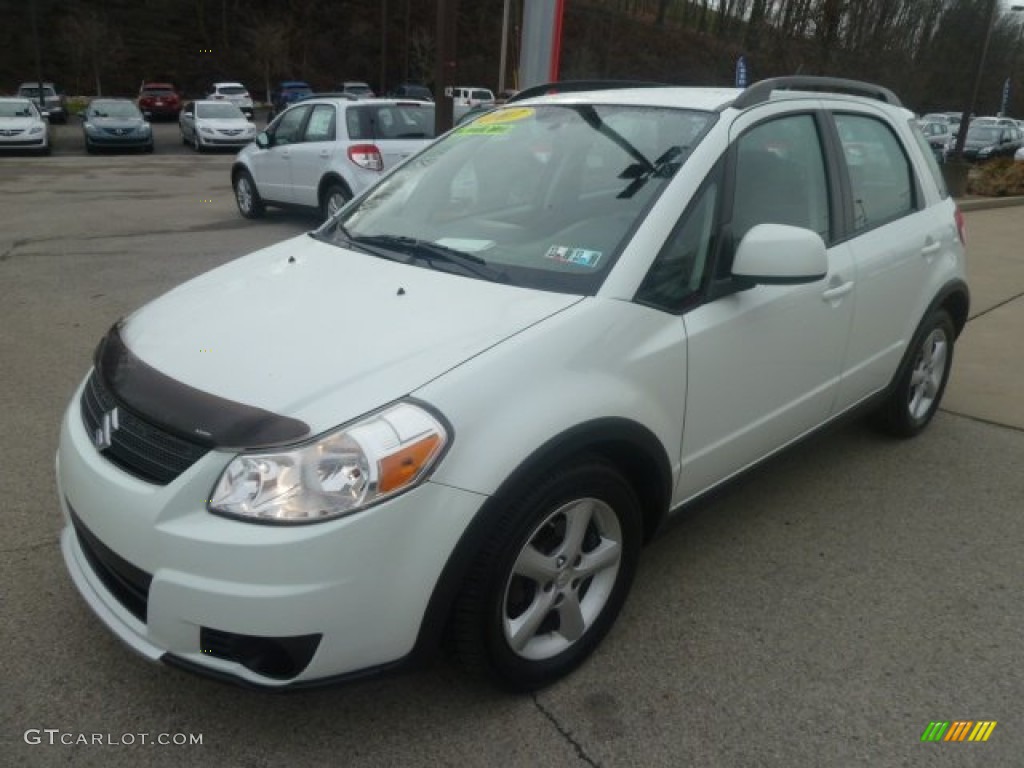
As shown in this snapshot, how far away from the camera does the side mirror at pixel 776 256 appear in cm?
261

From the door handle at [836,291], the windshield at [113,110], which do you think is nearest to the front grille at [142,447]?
the door handle at [836,291]

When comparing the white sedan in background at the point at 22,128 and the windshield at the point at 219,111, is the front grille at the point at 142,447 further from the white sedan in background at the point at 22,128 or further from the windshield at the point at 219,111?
the windshield at the point at 219,111

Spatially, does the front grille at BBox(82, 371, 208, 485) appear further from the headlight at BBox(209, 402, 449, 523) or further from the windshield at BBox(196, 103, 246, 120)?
the windshield at BBox(196, 103, 246, 120)

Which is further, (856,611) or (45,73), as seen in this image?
(45,73)

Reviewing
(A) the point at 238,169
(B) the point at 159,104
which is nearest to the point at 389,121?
(A) the point at 238,169

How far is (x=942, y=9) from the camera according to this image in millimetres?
35125

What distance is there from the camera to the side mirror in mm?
2609

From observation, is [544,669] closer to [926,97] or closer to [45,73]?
[926,97]

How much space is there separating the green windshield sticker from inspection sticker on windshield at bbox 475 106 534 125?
0.09 ft

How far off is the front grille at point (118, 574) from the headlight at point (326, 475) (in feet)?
1.04

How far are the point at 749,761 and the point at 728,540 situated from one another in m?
1.21

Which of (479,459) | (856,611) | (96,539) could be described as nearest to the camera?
(479,459)

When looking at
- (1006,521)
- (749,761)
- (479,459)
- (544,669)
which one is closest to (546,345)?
(479,459)

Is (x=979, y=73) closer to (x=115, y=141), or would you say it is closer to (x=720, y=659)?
(x=720, y=659)
